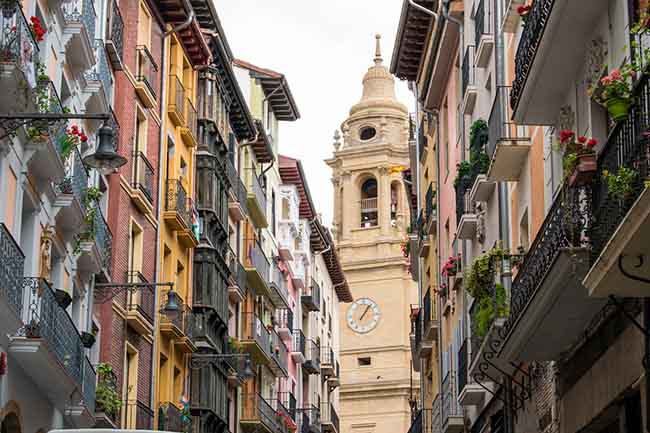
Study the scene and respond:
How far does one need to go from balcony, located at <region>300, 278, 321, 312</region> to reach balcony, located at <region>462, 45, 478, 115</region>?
1352 inches

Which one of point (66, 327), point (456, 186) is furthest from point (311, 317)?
point (66, 327)

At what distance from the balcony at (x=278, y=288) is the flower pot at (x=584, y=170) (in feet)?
138

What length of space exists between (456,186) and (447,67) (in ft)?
21.4

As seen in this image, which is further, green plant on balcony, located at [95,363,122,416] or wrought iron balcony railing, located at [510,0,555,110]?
green plant on balcony, located at [95,363,122,416]

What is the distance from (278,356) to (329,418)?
18234 millimetres

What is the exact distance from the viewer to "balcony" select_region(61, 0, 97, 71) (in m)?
28.6

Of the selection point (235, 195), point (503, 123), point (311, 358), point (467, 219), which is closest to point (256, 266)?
point (235, 195)

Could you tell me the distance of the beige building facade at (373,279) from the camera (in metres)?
96.2

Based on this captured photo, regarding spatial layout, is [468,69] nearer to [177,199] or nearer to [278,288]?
[177,199]

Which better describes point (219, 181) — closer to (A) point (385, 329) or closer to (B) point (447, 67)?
(B) point (447, 67)

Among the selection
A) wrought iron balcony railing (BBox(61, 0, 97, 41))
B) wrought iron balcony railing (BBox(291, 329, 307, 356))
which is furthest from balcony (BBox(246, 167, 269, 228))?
wrought iron balcony railing (BBox(61, 0, 97, 41))

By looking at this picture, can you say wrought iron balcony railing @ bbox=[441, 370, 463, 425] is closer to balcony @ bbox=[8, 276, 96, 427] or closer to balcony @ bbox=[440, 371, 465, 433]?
balcony @ bbox=[440, 371, 465, 433]

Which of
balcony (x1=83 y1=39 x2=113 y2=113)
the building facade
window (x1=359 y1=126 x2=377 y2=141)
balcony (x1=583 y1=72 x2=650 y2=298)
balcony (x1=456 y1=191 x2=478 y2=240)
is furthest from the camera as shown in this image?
window (x1=359 y1=126 x2=377 y2=141)

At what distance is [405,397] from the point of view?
95000 millimetres
